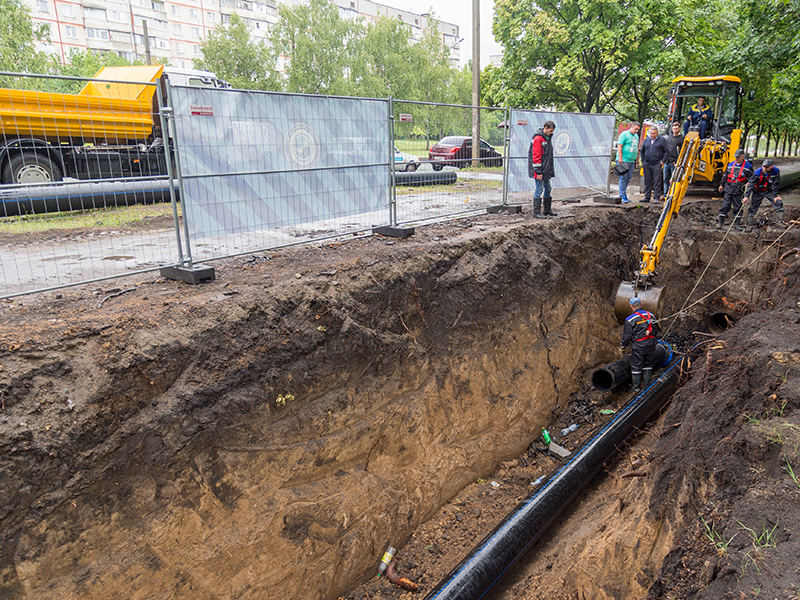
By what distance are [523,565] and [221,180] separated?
17.5 ft

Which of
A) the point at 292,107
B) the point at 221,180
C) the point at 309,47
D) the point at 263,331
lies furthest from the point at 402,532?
the point at 309,47

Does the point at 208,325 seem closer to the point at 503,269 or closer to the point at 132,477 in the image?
the point at 132,477

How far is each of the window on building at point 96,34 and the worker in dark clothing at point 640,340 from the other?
166ft

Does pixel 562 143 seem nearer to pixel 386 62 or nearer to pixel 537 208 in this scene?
pixel 537 208

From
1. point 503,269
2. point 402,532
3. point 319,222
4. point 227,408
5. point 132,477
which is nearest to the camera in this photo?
point 132,477

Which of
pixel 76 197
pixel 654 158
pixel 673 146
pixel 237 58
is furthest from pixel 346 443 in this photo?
pixel 237 58

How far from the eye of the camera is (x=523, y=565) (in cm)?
541

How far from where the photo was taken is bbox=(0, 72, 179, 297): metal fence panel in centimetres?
505

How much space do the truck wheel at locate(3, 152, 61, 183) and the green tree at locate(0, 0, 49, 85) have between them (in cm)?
2096

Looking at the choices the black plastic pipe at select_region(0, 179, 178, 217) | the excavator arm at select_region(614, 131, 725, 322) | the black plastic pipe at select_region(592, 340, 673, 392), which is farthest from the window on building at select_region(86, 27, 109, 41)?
Result: the black plastic pipe at select_region(592, 340, 673, 392)

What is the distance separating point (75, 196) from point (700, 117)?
46.8 feet

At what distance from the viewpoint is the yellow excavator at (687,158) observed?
299 inches

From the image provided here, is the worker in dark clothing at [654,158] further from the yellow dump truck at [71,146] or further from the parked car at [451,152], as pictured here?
the yellow dump truck at [71,146]

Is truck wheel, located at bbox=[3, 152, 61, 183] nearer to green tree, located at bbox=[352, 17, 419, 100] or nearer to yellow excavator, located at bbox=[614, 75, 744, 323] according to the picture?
yellow excavator, located at bbox=[614, 75, 744, 323]
